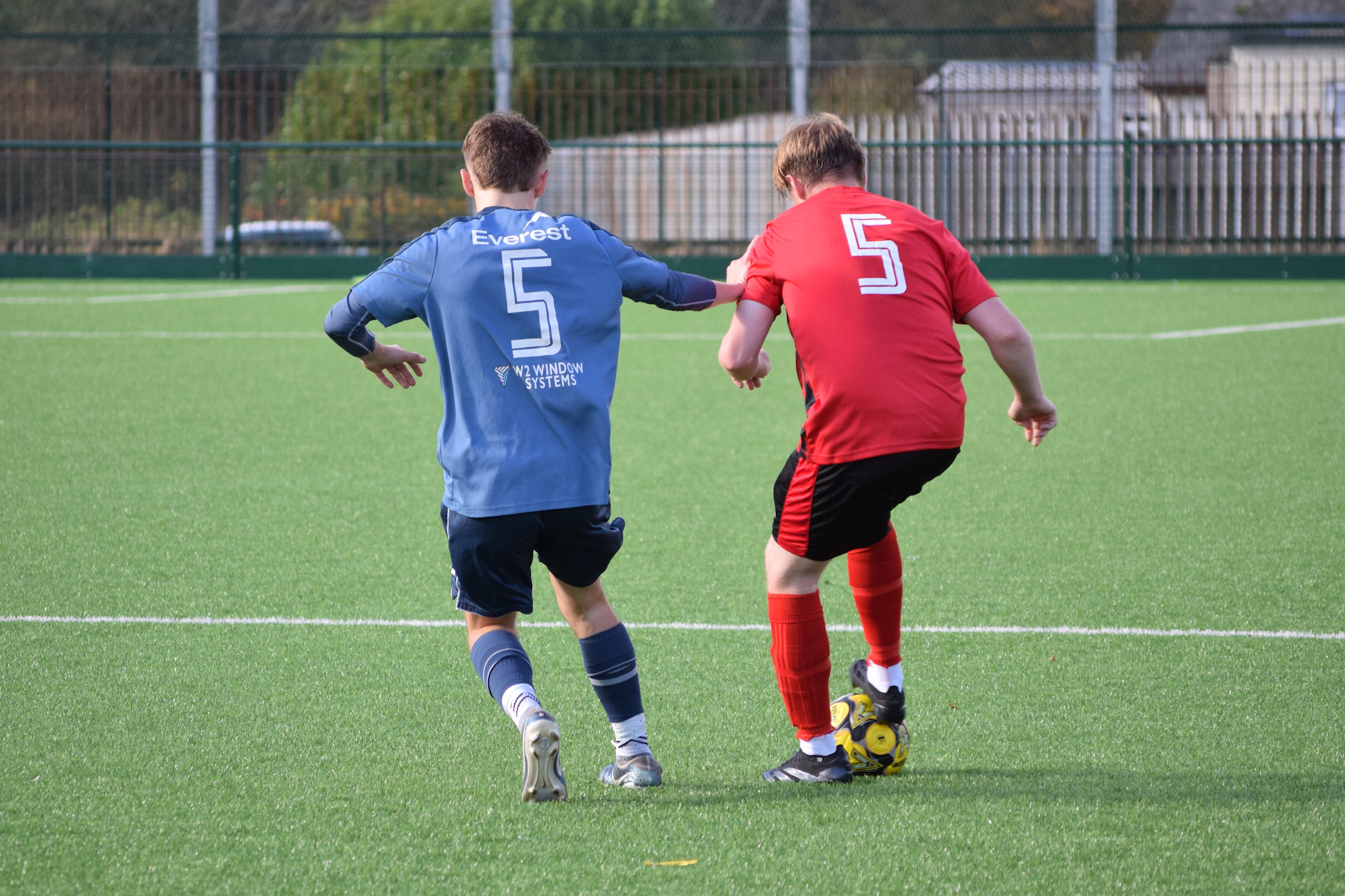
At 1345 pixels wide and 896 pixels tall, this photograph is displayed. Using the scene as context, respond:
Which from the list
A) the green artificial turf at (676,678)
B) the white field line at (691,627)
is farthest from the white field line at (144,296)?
the white field line at (691,627)

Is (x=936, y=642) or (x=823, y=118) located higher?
(x=823, y=118)

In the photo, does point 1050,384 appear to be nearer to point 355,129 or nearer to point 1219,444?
point 1219,444

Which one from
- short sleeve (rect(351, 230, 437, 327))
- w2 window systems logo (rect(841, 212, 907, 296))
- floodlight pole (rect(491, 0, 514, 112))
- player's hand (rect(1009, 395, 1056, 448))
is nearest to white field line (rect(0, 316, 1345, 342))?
player's hand (rect(1009, 395, 1056, 448))

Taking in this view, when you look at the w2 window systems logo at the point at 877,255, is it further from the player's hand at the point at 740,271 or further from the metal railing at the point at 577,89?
the metal railing at the point at 577,89

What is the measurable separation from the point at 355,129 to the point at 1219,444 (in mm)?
19328

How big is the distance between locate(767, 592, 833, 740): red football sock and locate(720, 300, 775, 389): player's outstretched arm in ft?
1.72

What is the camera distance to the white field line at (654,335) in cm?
1253

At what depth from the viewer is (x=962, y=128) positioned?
21016 millimetres

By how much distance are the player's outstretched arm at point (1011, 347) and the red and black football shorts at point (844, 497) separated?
8.9 inches

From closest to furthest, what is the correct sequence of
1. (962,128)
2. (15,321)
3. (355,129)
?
(15,321)
(962,128)
(355,129)

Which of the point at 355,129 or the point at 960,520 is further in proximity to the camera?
the point at 355,129

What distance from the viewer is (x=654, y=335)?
13.6 meters

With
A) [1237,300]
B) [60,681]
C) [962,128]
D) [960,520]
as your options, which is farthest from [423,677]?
[962,128]

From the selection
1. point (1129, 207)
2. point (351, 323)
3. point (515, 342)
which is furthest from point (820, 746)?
point (1129, 207)
